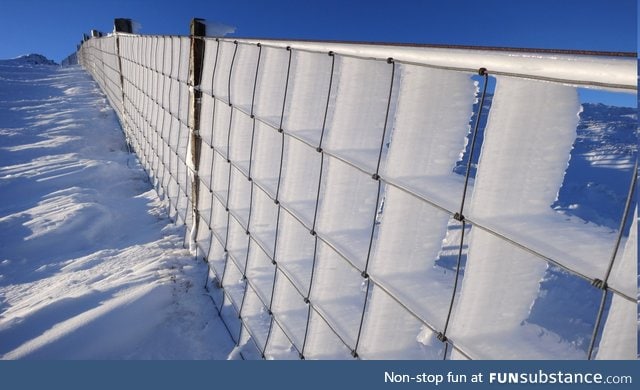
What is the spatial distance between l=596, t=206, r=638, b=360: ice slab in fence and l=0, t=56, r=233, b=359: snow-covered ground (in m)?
1.95

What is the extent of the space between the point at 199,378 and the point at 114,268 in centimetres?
167

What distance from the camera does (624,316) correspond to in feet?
2.83

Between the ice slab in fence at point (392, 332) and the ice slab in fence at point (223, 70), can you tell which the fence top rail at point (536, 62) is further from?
the ice slab in fence at point (223, 70)

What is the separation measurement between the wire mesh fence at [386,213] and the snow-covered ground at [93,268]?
316mm

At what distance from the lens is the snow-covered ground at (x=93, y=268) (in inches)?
88.5

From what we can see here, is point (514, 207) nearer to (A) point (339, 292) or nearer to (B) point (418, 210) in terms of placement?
(B) point (418, 210)

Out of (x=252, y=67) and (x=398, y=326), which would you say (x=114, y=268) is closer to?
(x=252, y=67)

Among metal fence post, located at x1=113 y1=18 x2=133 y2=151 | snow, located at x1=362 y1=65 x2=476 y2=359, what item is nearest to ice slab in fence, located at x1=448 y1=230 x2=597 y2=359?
snow, located at x1=362 y1=65 x2=476 y2=359

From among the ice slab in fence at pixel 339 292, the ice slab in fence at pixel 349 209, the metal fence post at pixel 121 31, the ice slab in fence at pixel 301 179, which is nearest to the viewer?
the ice slab in fence at pixel 349 209

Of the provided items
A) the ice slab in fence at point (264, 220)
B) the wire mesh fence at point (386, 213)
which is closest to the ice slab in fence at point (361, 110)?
the wire mesh fence at point (386, 213)

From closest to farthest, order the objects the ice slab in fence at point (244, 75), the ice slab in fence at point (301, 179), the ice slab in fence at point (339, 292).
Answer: the ice slab in fence at point (339, 292) → the ice slab in fence at point (301, 179) → the ice slab in fence at point (244, 75)

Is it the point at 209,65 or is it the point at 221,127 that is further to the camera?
the point at 209,65

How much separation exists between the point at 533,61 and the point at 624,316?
59 cm

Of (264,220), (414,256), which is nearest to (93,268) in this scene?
(264,220)
